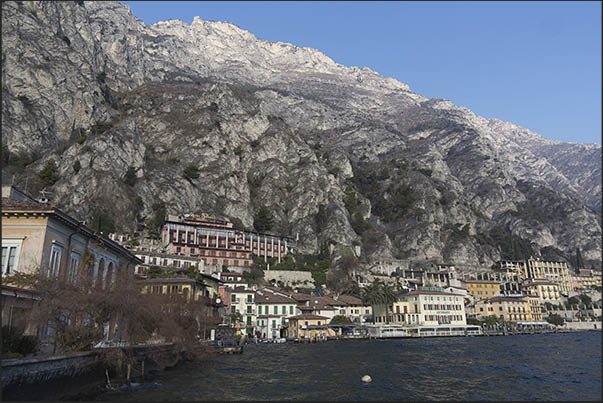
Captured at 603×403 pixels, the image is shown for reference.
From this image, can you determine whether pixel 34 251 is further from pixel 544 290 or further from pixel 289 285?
pixel 544 290

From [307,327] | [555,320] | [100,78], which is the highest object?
[100,78]

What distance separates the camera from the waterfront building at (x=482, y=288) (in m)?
133

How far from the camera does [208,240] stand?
110 meters

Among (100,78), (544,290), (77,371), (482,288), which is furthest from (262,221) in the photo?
(77,371)

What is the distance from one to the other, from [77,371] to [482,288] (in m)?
129

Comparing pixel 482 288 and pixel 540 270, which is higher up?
pixel 540 270

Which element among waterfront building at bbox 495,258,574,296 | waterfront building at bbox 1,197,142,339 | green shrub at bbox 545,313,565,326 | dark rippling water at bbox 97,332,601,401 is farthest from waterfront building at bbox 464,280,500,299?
waterfront building at bbox 1,197,142,339

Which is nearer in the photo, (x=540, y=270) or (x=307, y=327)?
(x=307, y=327)

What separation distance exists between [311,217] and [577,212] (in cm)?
12970

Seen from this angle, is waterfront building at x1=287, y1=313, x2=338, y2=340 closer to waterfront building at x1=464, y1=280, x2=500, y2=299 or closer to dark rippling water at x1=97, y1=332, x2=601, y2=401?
dark rippling water at x1=97, y1=332, x2=601, y2=401

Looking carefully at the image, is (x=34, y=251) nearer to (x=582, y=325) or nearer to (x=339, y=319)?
(x=339, y=319)

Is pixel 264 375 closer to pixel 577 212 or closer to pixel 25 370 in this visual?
pixel 25 370

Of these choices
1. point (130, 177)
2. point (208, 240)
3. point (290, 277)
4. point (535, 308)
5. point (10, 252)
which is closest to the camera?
point (10, 252)

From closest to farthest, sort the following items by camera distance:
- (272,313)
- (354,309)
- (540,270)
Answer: (272,313), (354,309), (540,270)
